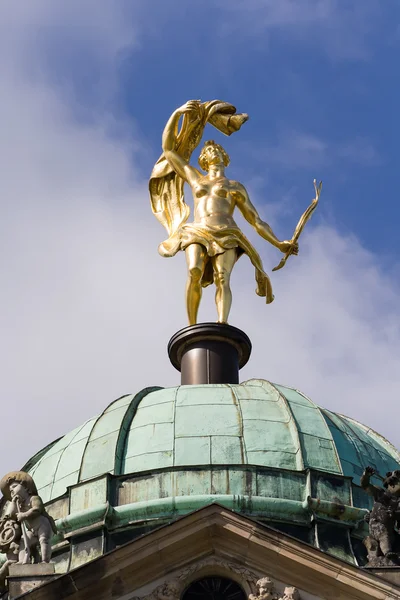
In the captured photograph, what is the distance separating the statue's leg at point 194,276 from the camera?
4691cm

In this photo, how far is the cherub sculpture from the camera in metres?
34.0

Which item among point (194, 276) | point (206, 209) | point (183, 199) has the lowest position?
point (194, 276)

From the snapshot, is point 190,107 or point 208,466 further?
point 190,107

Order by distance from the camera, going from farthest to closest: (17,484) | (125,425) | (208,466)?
1. (125,425)
2. (208,466)
3. (17,484)

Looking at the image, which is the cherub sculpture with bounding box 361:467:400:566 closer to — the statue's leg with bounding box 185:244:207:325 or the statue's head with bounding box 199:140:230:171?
the statue's leg with bounding box 185:244:207:325

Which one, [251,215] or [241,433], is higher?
[251,215]

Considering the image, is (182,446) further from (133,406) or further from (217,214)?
(217,214)

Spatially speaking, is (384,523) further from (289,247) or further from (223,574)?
(289,247)

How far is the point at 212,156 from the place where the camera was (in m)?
48.7

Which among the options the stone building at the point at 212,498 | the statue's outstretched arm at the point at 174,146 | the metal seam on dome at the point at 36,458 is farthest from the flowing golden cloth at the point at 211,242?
the metal seam on dome at the point at 36,458

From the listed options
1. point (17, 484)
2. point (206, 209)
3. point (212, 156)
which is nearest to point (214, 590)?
point (17, 484)

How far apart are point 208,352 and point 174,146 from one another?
20.5 feet

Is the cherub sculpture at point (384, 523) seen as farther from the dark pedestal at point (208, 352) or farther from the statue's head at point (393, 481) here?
the dark pedestal at point (208, 352)

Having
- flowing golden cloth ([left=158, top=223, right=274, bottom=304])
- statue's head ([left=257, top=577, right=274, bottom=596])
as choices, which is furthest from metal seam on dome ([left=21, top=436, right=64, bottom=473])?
statue's head ([left=257, top=577, right=274, bottom=596])
